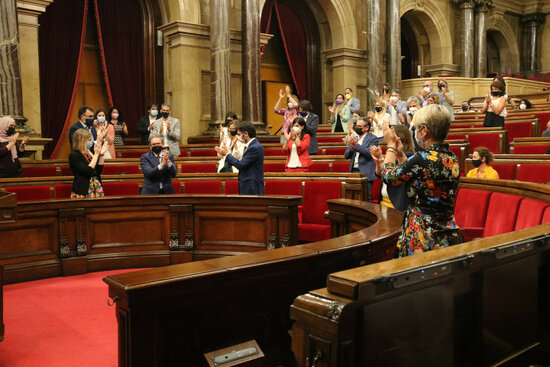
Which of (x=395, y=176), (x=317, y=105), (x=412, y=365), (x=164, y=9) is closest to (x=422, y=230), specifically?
(x=395, y=176)

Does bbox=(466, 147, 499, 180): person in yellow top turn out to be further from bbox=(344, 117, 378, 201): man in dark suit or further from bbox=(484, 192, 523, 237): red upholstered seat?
bbox=(484, 192, 523, 237): red upholstered seat

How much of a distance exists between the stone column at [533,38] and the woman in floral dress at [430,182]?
2024 cm

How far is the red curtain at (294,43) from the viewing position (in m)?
13.4

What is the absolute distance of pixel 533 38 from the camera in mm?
20094

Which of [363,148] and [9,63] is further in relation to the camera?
[9,63]

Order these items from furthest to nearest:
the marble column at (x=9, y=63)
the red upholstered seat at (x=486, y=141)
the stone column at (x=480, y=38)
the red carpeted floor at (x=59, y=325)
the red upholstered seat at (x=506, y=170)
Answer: the stone column at (x=480, y=38) < the marble column at (x=9, y=63) < the red upholstered seat at (x=486, y=141) < the red upholstered seat at (x=506, y=170) < the red carpeted floor at (x=59, y=325)

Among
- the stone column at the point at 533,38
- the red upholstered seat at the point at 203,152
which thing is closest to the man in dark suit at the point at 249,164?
the red upholstered seat at the point at 203,152

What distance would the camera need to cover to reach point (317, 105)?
14.2 m

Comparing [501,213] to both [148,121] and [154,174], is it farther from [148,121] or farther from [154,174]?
[148,121]

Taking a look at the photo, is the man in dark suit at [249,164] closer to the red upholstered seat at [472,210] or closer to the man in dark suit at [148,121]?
the red upholstered seat at [472,210]

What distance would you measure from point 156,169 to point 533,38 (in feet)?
62.8

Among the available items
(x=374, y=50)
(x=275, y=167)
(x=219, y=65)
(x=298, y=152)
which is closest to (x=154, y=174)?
(x=298, y=152)

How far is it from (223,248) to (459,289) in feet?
11.1

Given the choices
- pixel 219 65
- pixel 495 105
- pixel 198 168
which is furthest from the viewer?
pixel 219 65
